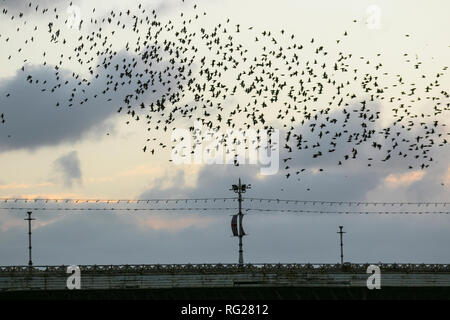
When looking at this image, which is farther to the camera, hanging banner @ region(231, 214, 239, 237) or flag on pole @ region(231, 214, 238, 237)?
flag on pole @ region(231, 214, 238, 237)

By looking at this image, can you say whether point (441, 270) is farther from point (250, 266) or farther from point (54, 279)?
point (54, 279)

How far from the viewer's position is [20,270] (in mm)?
131875

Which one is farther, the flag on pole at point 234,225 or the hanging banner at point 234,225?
the flag on pole at point 234,225
